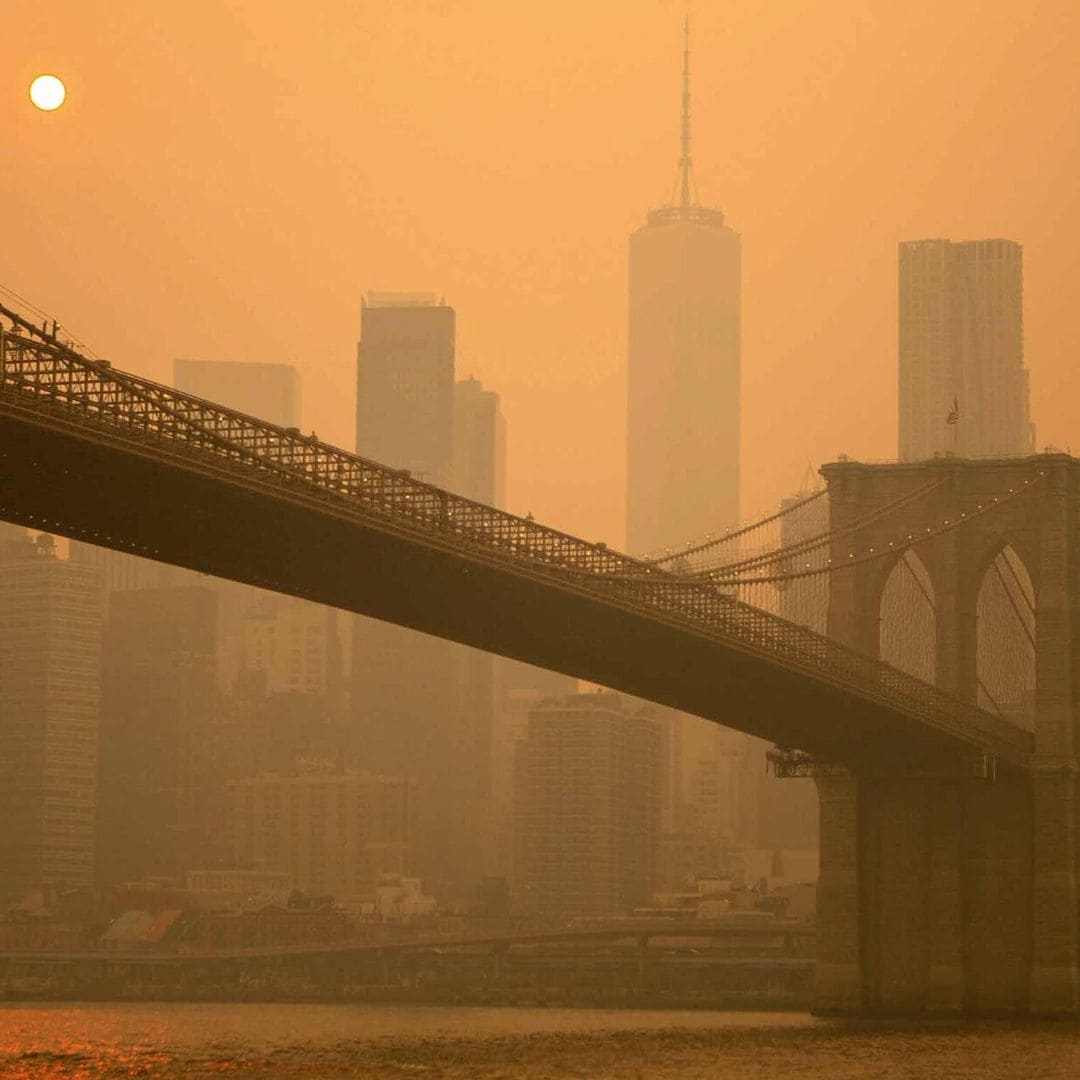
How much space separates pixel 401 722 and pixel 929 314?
3975cm

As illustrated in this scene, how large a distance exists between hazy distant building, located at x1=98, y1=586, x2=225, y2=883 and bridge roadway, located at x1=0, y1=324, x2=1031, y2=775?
4213 inches

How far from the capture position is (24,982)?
10288 centimetres

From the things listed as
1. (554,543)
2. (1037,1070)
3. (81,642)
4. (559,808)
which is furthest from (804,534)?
(81,642)

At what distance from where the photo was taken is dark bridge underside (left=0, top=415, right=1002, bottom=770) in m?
41.8

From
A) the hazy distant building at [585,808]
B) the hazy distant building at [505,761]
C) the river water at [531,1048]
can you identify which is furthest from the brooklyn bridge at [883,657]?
the hazy distant building at [505,761]

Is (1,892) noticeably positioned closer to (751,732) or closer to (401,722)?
(401,722)

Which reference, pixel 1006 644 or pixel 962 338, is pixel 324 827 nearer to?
pixel 962 338

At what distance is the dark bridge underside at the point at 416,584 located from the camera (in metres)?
41.8

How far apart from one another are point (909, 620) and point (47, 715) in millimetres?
101150

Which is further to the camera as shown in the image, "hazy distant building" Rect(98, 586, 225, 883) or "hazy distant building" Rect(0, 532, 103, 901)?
"hazy distant building" Rect(98, 586, 225, 883)

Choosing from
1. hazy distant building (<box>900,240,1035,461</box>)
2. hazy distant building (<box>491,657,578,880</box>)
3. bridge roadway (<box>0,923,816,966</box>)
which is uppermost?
hazy distant building (<box>900,240,1035,461</box>)

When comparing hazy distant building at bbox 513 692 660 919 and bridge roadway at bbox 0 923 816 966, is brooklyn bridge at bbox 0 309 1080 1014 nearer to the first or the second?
bridge roadway at bbox 0 923 816 966

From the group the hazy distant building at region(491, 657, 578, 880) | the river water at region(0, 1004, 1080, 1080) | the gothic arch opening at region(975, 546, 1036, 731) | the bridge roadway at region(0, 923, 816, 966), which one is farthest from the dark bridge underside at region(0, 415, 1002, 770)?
the hazy distant building at region(491, 657, 578, 880)

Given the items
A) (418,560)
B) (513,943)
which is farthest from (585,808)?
(418,560)
